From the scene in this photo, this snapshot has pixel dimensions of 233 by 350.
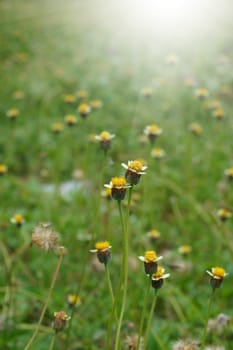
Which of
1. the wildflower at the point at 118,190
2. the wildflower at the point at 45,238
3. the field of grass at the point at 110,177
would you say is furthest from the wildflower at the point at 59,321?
the wildflower at the point at 118,190

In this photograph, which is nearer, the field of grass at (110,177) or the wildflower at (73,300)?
the wildflower at (73,300)

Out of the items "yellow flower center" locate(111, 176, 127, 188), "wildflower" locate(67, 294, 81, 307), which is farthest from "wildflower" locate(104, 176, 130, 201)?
"wildflower" locate(67, 294, 81, 307)

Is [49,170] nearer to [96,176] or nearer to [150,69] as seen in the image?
[96,176]

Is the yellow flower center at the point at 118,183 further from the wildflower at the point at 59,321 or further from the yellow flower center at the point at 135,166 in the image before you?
the wildflower at the point at 59,321

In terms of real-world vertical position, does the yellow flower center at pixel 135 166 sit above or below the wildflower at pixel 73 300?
above

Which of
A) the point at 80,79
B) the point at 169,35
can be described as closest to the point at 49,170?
the point at 80,79

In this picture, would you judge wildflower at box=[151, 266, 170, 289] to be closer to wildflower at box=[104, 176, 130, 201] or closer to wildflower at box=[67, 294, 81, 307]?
wildflower at box=[104, 176, 130, 201]
